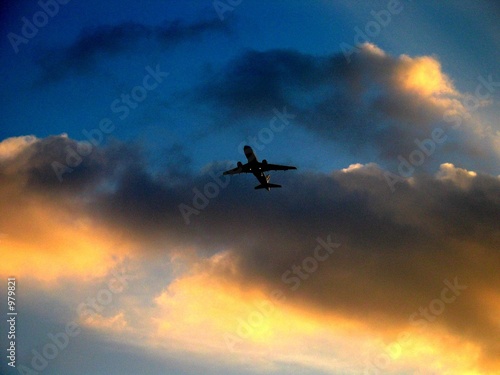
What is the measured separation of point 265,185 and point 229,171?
11231 millimetres

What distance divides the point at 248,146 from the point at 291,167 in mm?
10843

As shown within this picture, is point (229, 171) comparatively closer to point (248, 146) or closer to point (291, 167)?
point (248, 146)

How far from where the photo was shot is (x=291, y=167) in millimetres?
107438

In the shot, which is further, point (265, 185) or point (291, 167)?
point (265, 185)

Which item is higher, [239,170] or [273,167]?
[273,167]

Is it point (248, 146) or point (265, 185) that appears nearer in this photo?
point (248, 146)

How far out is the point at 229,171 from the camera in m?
109

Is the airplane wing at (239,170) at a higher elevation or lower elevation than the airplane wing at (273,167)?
lower

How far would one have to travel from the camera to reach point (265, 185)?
115250 millimetres

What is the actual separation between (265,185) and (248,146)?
13.2 meters

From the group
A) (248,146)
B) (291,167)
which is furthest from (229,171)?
(291,167)

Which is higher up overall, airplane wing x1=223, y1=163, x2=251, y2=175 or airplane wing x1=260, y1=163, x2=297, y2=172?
airplane wing x1=260, y1=163, x2=297, y2=172
